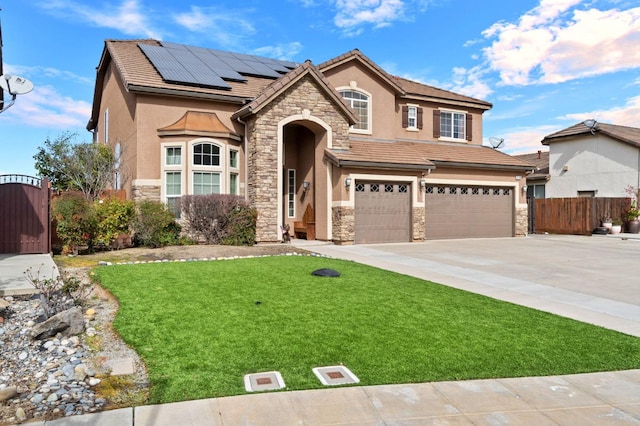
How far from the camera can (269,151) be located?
16688 millimetres

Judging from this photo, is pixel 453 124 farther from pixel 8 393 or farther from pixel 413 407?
pixel 8 393

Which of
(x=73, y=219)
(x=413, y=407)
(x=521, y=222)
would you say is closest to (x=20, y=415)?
(x=413, y=407)

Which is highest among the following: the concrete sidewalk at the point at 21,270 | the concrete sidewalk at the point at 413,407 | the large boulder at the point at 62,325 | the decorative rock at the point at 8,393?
the concrete sidewalk at the point at 21,270

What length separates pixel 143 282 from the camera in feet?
28.7

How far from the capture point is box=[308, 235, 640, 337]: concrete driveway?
7.85 metres

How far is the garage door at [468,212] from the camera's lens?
65.3 feet

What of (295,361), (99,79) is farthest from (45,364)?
(99,79)

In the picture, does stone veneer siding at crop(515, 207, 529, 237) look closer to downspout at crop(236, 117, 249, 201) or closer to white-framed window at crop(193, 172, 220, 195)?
downspout at crop(236, 117, 249, 201)

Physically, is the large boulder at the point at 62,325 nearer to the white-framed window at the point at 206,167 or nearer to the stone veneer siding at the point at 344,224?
the white-framed window at the point at 206,167

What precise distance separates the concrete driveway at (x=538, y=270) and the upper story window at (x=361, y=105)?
6304 millimetres

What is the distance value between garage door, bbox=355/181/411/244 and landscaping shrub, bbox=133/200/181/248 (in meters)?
7.18

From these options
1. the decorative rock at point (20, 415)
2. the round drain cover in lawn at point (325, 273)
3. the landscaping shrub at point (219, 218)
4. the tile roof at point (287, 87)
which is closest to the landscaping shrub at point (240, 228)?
the landscaping shrub at point (219, 218)

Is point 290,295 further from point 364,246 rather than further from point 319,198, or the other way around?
point 319,198

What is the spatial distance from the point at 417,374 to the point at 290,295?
11.8ft
